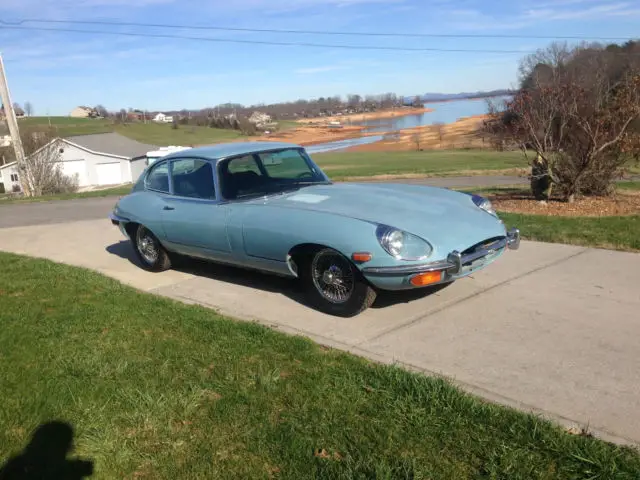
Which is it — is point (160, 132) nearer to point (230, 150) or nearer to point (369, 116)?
point (369, 116)

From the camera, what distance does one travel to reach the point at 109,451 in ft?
9.32

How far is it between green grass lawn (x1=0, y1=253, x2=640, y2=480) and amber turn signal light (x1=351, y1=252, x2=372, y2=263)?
29.1 inches

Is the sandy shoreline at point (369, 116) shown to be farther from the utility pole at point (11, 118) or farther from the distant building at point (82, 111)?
the utility pole at point (11, 118)

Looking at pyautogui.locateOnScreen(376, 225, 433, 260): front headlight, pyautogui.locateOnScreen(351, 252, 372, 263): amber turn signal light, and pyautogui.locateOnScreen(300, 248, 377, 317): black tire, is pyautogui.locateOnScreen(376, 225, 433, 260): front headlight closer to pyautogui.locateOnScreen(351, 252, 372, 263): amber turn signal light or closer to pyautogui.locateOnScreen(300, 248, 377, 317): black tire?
pyautogui.locateOnScreen(351, 252, 372, 263): amber turn signal light

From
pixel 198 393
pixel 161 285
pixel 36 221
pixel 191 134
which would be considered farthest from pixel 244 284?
pixel 191 134

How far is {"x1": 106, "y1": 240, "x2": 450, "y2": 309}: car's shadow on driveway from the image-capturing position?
16.7 feet

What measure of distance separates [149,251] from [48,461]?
12.9ft

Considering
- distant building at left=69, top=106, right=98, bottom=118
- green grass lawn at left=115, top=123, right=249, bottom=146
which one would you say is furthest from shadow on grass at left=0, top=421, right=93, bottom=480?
distant building at left=69, top=106, right=98, bottom=118

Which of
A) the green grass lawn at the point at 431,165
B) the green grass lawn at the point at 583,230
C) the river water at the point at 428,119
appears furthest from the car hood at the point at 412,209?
the river water at the point at 428,119

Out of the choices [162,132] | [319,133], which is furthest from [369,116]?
[162,132]

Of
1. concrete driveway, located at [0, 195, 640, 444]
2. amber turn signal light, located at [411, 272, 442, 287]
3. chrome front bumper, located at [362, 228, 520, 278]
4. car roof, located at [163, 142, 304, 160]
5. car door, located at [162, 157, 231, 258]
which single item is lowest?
concrete driveway, located at [0, 195, 640, 444]

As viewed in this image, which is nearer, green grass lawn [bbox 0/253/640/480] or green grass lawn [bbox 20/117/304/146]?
green grass lawn [bbox 0/253/640/480]

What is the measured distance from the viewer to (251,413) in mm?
3115

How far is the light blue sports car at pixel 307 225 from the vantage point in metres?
4.34
